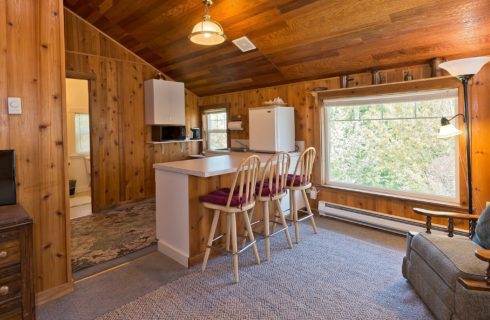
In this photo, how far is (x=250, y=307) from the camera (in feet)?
6.81

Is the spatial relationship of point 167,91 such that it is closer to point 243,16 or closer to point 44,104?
point 243,16

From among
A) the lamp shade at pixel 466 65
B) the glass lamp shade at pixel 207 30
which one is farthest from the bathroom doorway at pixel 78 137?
the lamp shade at pixel 466 65

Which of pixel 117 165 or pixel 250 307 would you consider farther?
pixel 117 165

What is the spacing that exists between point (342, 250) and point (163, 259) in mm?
1812

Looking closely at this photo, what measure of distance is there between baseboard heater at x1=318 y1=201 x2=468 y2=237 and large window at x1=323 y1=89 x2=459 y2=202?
0.31 meters

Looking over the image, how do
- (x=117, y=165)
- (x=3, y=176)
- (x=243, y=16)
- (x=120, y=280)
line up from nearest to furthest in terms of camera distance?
(x=3, y=176)
(x=120, y=280)
(x=243, y=16)
(x=117, y=165)

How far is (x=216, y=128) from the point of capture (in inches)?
234

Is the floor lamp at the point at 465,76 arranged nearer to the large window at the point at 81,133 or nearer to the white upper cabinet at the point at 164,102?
the white upper cabinet at the point at 164,102

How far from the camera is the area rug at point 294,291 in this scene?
2.01m

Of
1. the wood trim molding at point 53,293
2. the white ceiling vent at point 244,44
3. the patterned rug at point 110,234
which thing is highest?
the white ceiling vent at point 244,44

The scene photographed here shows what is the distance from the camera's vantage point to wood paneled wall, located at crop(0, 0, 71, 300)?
77.9 inches

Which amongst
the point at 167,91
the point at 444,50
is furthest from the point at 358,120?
the point at 167,91

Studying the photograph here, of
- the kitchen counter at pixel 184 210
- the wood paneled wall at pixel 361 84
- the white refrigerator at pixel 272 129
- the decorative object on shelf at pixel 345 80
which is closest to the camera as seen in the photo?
the kitchen counter at pixel 184 210

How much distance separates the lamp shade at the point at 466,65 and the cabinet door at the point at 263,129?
2.10 metres
